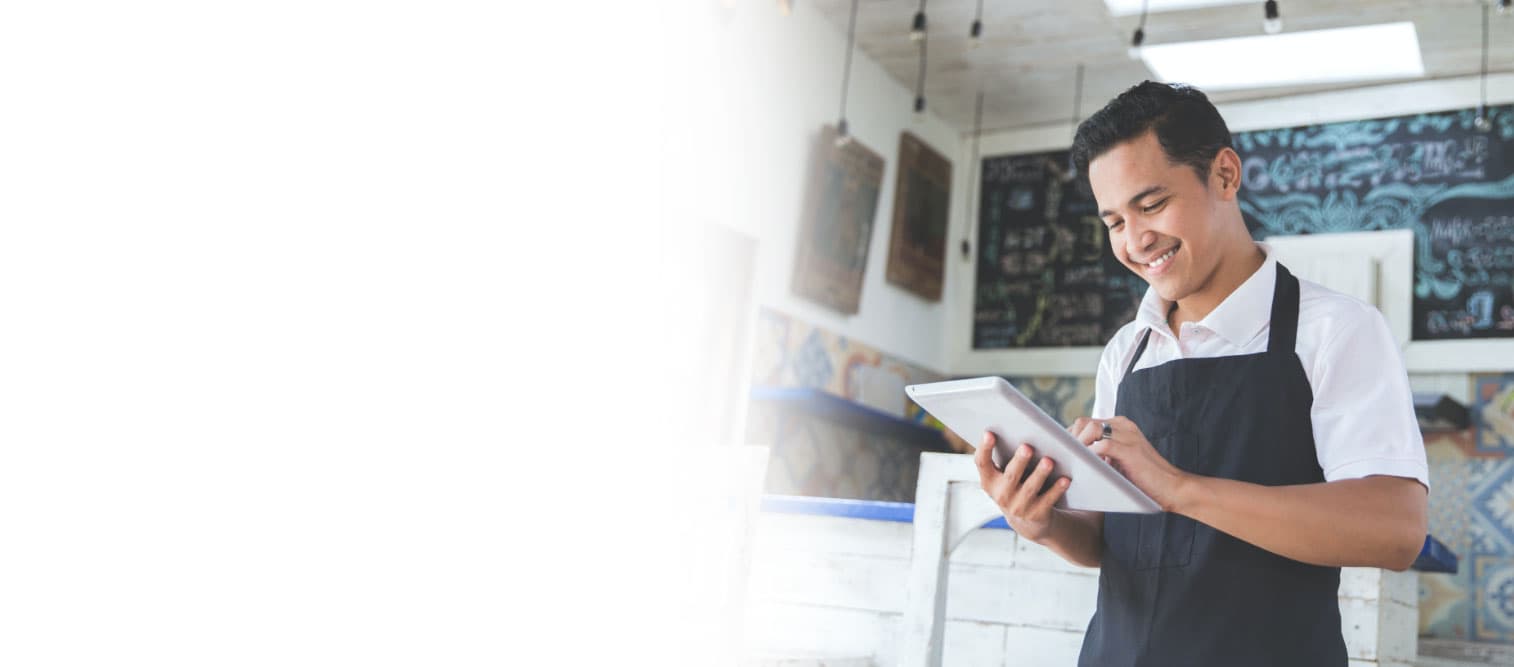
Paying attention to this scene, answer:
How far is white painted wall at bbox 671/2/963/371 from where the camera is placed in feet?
17.6

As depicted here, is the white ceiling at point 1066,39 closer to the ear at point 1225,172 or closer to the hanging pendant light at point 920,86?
the hanging pendant light at point 920,86

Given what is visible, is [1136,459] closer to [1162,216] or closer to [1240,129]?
[1162,216]

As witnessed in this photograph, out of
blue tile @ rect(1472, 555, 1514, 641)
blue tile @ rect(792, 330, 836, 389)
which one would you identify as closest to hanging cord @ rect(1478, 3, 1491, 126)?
blue tile @ rect(1472, 555, 1514, 641)

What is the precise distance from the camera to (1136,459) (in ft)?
4.93

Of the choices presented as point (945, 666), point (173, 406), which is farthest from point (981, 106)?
point (173, 406)

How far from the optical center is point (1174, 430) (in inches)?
65.7

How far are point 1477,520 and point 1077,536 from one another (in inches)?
187

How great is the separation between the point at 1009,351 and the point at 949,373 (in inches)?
14.7

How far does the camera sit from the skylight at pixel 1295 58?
5.65 m

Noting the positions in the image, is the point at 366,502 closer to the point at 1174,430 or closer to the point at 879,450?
the point at 1174,430

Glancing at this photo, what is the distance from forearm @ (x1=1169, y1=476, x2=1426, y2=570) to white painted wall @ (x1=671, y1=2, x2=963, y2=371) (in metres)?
3.90

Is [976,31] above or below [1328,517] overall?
above

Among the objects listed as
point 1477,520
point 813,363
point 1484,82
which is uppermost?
point 1484,82

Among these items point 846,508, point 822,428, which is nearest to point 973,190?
point 822,428
